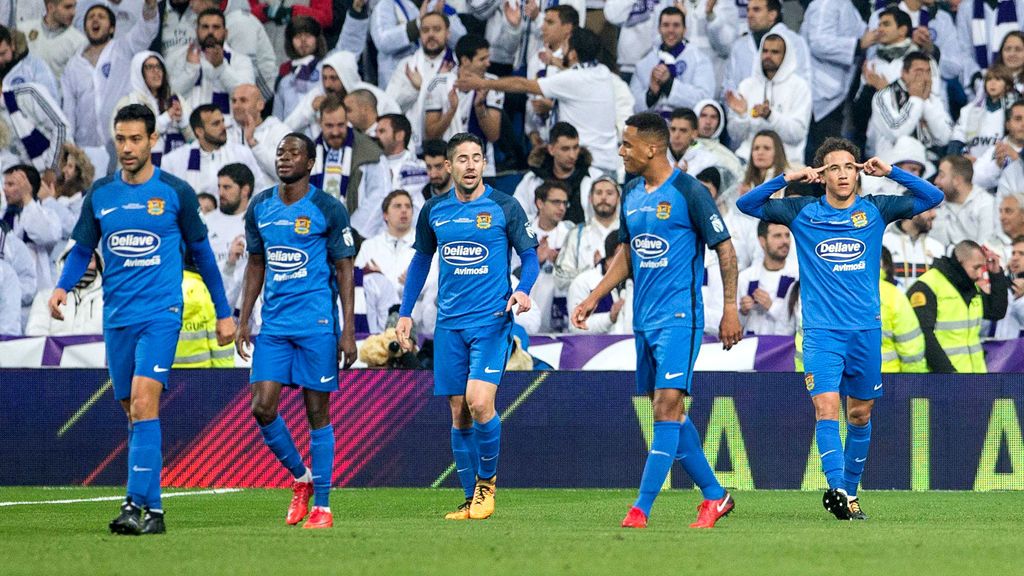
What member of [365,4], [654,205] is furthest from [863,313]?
[365,4]

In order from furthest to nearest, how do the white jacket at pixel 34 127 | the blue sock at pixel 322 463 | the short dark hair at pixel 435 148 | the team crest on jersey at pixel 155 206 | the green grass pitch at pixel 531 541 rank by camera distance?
the white jacket at pixel 34 127, the short dark hair at pixel 435 148, the blue sock at pixel 322 463, the team crest on jersey at pixel 155 206, the green grass pitch at pixel 531 541

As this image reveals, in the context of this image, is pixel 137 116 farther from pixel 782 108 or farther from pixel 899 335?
pixel 782 108

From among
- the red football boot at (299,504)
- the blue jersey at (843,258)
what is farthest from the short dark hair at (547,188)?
the red football boot at (299,504)

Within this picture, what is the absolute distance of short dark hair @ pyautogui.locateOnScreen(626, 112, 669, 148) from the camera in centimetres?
802

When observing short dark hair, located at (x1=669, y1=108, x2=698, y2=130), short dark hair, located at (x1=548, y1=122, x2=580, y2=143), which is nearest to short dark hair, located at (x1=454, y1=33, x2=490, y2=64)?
short dark hair, located at (x1=548, y1=122, x2=580, y2=143)

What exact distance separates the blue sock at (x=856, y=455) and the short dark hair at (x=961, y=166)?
659 centimetres

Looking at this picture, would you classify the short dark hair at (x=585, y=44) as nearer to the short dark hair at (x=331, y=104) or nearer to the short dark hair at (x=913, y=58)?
the short dark hair at (x=331, y=104)

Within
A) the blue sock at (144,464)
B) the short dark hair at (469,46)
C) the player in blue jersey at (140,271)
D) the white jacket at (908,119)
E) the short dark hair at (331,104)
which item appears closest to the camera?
the blue sock at (144,464)

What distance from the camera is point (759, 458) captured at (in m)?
12.2

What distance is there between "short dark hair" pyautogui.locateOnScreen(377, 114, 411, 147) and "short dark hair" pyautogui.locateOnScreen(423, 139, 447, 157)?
38 centimetres

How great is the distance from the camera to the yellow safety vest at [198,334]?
12.8m

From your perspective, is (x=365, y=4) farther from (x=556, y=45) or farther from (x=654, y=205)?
(x=654, y=205)

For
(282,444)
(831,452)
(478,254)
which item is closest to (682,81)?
(478,254)

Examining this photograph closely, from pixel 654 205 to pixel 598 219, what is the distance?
7083mm
